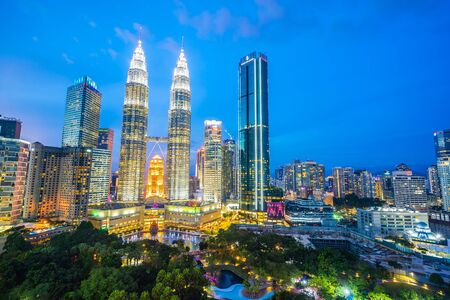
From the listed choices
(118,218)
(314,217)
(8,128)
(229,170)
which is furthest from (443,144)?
(8,128)

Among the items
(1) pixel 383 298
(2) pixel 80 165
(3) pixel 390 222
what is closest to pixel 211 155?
(2) pixel 80 165

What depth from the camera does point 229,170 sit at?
16000cm

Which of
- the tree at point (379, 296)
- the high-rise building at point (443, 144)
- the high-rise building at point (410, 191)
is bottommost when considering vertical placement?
the tree at point (379, 296)

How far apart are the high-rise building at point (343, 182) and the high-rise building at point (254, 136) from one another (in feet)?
309

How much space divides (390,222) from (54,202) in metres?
111

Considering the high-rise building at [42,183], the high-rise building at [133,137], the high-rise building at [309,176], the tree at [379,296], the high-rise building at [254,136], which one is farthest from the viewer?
the high-rise building at [309,176]

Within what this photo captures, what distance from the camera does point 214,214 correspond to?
88.9 m

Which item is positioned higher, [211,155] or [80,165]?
[211,155]

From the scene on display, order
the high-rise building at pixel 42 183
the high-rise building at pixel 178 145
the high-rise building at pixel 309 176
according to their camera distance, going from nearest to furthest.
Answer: the high-rise building at pixel 42 183 < the high-rise building at pixel 178 145 < the high-rise building at pixel 309 176

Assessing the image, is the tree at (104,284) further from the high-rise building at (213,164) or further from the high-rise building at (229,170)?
the high-rise building at (229,170)

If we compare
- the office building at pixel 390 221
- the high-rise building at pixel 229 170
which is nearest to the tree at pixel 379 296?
the office building at pixel 390 221

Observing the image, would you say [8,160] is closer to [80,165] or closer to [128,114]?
[80,165]

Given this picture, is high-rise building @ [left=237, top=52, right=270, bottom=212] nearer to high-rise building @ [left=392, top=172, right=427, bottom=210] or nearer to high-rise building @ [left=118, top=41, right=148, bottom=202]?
high-rise building @ [left=118, top=41, right=148, bottom=202]

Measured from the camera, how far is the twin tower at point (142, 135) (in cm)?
10319
